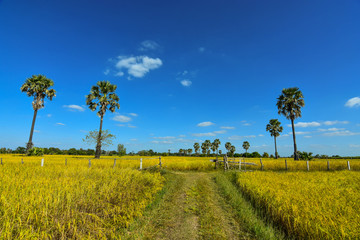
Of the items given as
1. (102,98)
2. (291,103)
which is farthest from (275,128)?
(102,98)

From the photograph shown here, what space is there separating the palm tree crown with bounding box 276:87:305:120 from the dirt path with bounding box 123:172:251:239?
124 feet

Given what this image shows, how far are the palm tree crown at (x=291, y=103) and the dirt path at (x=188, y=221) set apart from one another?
3772cm

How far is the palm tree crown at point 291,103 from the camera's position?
3576 cm

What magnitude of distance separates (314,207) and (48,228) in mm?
7250

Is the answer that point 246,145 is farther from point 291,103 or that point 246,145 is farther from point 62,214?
point 62,214

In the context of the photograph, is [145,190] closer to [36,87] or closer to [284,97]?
[284,97]

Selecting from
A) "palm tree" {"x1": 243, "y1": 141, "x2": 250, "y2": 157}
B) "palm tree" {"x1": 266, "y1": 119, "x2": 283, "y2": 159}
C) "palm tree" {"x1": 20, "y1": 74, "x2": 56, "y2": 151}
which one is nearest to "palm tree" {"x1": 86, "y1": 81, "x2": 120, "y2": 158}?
"palm tree" {"x1": 20, "y1": 74, "x2": 56, "y2": 151}

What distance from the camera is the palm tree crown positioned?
117ft

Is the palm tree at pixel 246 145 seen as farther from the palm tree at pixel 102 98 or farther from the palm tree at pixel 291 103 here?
the palm tree at pixel 102 98

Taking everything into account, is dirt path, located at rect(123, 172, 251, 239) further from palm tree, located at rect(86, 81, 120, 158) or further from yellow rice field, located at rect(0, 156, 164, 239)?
palm tree, located at rect(86, 81, 120, 158)

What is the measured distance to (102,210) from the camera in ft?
15.8

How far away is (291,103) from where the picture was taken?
3625 centimetres

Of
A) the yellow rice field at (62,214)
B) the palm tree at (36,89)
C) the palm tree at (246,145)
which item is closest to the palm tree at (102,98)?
the palm tree at (36,89)

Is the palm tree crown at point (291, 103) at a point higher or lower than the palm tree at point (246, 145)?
higher
